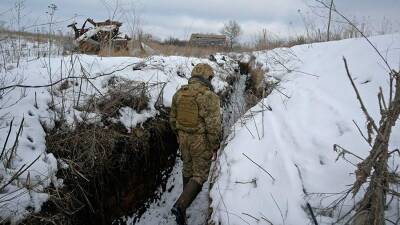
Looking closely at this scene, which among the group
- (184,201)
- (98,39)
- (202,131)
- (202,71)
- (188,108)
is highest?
(98,39)

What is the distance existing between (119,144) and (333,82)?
3.05 meters

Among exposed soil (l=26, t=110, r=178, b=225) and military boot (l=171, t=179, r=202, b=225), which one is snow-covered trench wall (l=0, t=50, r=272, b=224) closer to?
exposed soil (l=26, t=110, r=178, b=225)

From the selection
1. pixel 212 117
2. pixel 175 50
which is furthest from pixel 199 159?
pixel 175 50

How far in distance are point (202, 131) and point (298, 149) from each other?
4.77 feet

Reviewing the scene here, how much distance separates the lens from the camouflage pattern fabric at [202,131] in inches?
171

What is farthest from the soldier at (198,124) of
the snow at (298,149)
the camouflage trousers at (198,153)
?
the snow at (298,149)

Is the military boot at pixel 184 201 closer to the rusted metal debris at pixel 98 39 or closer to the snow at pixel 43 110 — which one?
the snow at pixel 43 110

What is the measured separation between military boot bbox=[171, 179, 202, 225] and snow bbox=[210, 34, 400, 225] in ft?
2.01

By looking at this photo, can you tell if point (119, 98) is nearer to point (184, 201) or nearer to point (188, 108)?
point (188, 108)

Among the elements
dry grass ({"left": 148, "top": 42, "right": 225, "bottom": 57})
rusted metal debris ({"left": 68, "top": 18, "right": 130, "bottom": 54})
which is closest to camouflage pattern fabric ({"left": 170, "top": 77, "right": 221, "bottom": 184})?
rusted metal debris ({"left": 68, "top": 18, "right": 130, "bottom": 54})

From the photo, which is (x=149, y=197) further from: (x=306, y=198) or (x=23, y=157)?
(x=306, y=198)

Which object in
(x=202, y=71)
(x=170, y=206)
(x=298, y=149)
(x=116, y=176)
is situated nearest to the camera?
(x=298, y=149)

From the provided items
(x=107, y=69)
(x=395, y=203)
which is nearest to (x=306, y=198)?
(x=395, y=203)

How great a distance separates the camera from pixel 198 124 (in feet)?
14.4
